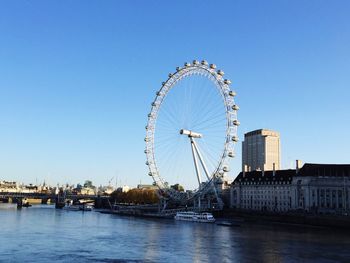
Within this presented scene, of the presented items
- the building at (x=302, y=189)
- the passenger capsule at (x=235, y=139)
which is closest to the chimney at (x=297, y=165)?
the building at (x=302, y=189)

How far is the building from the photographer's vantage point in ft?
272

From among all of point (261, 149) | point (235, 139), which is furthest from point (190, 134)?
A: point (261, 149)

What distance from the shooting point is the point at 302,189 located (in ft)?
289

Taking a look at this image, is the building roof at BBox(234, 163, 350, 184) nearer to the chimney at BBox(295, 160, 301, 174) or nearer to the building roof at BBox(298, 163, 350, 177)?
the building roof at BBox(298, 163, 350, 177)

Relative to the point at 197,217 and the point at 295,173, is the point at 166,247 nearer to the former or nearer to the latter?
the point at 197,217

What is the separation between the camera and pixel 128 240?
44.6 meters

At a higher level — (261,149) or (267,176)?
(261,149)

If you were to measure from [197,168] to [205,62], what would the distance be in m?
16.6

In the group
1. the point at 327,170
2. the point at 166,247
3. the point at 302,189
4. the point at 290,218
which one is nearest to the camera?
the point at 166,247

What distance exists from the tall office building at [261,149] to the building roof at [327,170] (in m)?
66.7

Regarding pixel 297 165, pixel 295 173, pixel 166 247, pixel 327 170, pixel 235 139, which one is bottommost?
pixel 166 247

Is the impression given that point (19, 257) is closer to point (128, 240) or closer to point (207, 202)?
point (128, 240)

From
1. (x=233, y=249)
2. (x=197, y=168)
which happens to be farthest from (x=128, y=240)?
(x=197, y=168)

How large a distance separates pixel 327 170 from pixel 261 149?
7835cm
